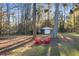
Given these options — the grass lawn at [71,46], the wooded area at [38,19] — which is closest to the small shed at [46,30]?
the wooded area at [38,19]

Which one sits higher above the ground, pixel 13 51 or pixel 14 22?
pixel 14 22

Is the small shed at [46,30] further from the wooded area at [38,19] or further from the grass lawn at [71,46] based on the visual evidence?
the grass lawn at [71,46]

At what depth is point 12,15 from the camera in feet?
8.59

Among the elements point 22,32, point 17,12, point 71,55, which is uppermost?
point 17,12

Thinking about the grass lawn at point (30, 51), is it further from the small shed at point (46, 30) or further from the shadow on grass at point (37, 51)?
the small shed at point (46, 30)

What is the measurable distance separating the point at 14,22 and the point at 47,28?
0.90ft

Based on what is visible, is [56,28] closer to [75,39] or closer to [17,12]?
[75,39]

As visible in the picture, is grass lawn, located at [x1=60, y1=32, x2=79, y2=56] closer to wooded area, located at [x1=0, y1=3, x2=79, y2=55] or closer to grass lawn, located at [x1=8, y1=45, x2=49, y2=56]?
wooded area, located at [x1=0, y1=3, x2=79, y2=55]

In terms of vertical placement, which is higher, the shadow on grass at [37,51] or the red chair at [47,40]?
the red chair at [47,40]

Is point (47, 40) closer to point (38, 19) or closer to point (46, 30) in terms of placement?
point (46, 30)

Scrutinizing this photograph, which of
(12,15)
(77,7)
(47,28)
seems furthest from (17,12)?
(77,7)

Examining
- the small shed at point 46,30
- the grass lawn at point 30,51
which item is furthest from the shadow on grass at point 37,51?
the small shed at point 46,30

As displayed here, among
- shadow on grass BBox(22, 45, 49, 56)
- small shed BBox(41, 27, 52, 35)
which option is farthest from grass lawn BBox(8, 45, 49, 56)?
small shed BBox(41, 27, 52, 35)

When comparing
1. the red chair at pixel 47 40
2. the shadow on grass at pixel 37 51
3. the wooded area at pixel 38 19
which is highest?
the wooded area at pixel 38 19
